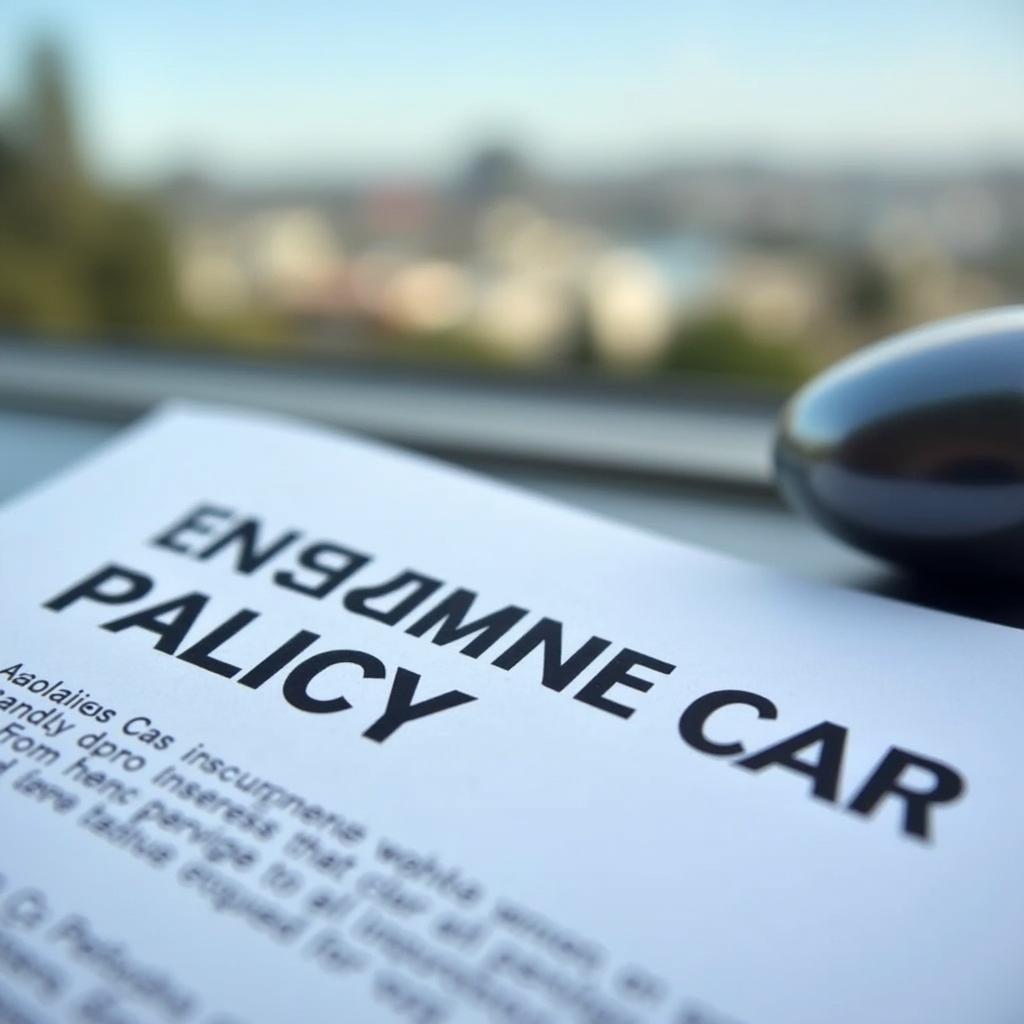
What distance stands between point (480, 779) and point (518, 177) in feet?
1.71

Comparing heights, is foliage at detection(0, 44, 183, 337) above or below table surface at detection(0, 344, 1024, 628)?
above

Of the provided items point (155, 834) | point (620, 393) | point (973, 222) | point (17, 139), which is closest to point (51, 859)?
point (155, 834)

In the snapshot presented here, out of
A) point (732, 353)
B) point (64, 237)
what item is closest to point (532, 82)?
point (732, 353)

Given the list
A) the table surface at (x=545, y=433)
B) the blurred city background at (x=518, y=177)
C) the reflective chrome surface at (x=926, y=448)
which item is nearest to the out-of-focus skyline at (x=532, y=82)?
the blurred city background at (x=518, y=177)

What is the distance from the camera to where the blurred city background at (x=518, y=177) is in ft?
2.08

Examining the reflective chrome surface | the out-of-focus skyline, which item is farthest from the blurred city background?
the reflective chrome surface

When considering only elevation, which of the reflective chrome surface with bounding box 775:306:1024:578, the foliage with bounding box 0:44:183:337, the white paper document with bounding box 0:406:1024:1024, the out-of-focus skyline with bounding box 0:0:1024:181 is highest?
the out-of-focus skyline with bounding box 0:0:1024:181

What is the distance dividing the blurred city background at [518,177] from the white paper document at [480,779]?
29 centimetres

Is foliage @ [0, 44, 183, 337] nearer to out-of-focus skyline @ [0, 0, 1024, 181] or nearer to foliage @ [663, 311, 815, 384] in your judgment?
out-of-focus skyline @ [0, 0, 1024, 181]

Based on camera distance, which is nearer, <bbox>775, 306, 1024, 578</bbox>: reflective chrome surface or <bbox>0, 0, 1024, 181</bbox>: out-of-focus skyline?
<bbox>775, 306, 1024, 578</bbox>: reflective chrome surface

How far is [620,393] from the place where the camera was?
2.05ft

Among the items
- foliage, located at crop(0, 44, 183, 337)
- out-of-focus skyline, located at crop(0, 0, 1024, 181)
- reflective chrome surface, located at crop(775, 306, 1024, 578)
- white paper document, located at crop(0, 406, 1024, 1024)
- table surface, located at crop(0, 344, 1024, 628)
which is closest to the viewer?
white paper document, located at crop(0, 406, 1024, 1024)

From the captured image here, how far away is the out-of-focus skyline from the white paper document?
35cm

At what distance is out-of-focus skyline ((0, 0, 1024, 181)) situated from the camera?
2.05 ft
